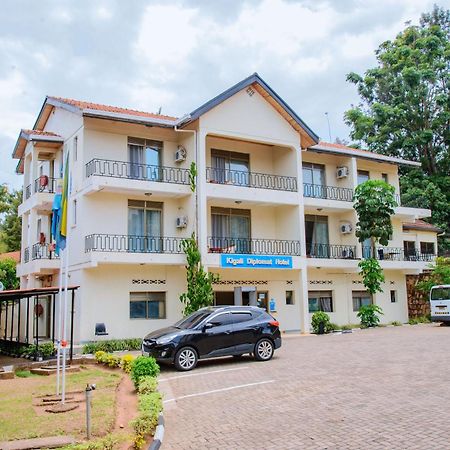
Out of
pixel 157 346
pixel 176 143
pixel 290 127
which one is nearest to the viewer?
pixel 157 346

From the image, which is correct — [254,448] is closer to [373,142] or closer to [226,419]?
[226,419]

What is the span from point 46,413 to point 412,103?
1452 inches

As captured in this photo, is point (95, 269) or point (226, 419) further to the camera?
point (95, 269)

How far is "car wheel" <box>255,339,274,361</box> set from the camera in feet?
49.6

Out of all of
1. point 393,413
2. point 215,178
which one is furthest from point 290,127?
point 393,413

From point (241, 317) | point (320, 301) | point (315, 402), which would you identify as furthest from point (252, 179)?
point (315, 402)

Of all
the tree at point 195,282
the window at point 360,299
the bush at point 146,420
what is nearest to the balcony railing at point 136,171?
the tree at point 195,282

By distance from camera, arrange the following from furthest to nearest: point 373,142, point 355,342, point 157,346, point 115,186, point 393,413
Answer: point 373,142 → point 115,186 → point 355,342 → point 157,346 → point 393,413

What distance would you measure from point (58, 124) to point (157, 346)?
14788mm

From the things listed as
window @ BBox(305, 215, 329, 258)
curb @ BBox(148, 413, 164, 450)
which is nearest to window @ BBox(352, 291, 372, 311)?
window @ BBox(305, 215, 329, 258)

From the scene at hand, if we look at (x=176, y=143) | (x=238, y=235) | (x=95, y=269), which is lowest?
(x=95, y=269)

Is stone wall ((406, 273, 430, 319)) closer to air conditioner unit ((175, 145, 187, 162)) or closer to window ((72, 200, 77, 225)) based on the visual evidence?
air conditioner unit ((175, 145, 187, 162))

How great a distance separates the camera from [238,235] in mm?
24891

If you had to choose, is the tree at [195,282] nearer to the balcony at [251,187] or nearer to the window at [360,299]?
the balcony at [251,187]
